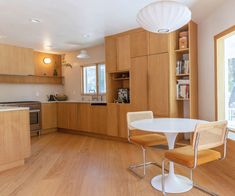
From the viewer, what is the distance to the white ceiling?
2830 mm

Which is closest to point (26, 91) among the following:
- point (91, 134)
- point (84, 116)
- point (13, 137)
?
point (84, 116)

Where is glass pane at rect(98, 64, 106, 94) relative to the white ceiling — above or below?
below

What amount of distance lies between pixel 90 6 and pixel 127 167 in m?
2.39

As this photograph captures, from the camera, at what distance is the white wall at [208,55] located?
2914 mm

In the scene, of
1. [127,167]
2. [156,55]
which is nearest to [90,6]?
[156,55]

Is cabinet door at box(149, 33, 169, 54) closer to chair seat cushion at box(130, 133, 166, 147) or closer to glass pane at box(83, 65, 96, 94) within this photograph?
chair seat cushion at box(130, 133, 166, 147)

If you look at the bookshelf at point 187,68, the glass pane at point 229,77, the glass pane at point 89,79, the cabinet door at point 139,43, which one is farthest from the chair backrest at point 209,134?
the glass pane at point 89,79

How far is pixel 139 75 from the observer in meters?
3.93

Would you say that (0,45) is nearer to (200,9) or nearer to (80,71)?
(80,71)

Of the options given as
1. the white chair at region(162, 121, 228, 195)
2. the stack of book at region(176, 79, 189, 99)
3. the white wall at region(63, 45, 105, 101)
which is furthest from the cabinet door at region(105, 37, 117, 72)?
the white chair at region(162, 121, 228, 195)

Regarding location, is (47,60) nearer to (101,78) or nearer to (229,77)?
(101,78)

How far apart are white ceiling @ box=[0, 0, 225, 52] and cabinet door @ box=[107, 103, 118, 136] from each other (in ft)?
5.22

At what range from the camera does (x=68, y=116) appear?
5406 millimetres

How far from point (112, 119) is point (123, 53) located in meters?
1.44
